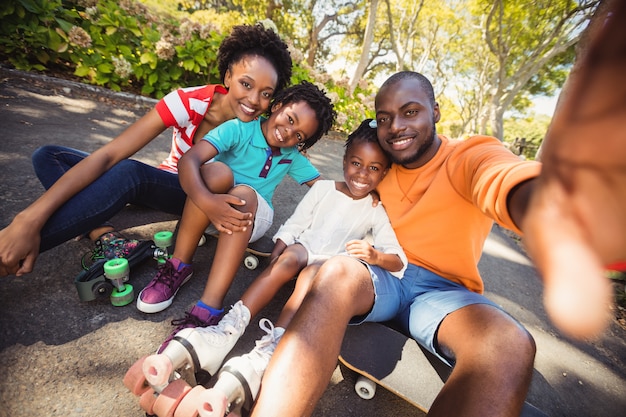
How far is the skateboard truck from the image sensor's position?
1.42 meters

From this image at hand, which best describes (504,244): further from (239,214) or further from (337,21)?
(337,21)

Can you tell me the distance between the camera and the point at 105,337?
1.32 metres

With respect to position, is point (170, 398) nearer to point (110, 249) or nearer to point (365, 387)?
point (365, 387)

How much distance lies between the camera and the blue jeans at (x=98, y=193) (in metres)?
1.39

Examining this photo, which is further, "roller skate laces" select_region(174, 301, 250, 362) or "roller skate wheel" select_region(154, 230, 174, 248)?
"roller skate wheel" select_region(154, 230, 174, 248)

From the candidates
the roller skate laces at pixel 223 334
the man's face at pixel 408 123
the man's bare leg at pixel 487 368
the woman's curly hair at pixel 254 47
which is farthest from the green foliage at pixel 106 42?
the man's bare leg at pixel 487 368

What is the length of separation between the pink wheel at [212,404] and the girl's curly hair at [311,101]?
153cm

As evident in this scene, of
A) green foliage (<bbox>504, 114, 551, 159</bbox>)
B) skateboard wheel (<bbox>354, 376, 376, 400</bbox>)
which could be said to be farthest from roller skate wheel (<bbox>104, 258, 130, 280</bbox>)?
green foliage (<bbox>504, 114, 551, 159</bbox>)

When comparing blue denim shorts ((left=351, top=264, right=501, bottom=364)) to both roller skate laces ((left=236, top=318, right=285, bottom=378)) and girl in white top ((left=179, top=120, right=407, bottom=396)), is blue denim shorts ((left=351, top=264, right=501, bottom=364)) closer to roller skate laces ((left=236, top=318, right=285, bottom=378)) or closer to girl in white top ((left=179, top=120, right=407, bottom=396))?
girl in white top ((left=179, top=120, right=407, bottom=396))

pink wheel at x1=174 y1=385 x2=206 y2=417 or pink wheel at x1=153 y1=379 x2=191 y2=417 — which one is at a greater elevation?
pink wheel at x1=174 y1=385 x2=206 y2=417

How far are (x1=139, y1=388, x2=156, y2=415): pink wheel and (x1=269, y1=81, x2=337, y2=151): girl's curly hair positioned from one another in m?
1.58

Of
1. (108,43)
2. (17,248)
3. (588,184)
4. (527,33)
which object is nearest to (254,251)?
(17,248)

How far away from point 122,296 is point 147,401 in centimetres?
67

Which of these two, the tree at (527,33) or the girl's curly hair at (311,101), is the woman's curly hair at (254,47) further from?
the tree at (527,33)
